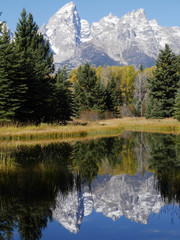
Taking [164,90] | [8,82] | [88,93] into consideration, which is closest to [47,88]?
[8,82]

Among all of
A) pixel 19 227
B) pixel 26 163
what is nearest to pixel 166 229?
pixel 19 227

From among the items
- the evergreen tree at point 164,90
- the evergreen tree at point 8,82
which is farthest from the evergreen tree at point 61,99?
the evergreen tree at point 164,90

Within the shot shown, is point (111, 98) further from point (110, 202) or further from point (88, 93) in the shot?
point (110, 202)

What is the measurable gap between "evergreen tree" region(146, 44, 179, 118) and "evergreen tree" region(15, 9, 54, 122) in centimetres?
1961

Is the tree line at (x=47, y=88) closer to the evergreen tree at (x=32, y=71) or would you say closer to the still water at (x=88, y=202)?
the evergreen tree at (x=32, y=71)

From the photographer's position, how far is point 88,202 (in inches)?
276

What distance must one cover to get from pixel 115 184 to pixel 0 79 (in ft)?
62.3

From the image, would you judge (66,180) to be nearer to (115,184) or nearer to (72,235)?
(115,184)

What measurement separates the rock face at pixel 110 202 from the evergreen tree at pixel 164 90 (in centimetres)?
3959

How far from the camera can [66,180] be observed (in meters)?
8.91

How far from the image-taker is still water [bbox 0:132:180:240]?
5.43m

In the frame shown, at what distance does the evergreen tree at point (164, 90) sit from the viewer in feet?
155

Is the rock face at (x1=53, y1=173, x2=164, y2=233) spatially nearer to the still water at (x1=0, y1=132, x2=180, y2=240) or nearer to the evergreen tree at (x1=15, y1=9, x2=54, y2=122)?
the still water at (x1=0, y1=132, x2=180, y2=240)

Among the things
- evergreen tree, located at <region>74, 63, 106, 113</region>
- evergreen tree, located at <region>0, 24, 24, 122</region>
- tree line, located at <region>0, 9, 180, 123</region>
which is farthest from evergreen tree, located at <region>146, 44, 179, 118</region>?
evergreen tree, located at <region>0, 24, 24, 122</region>
